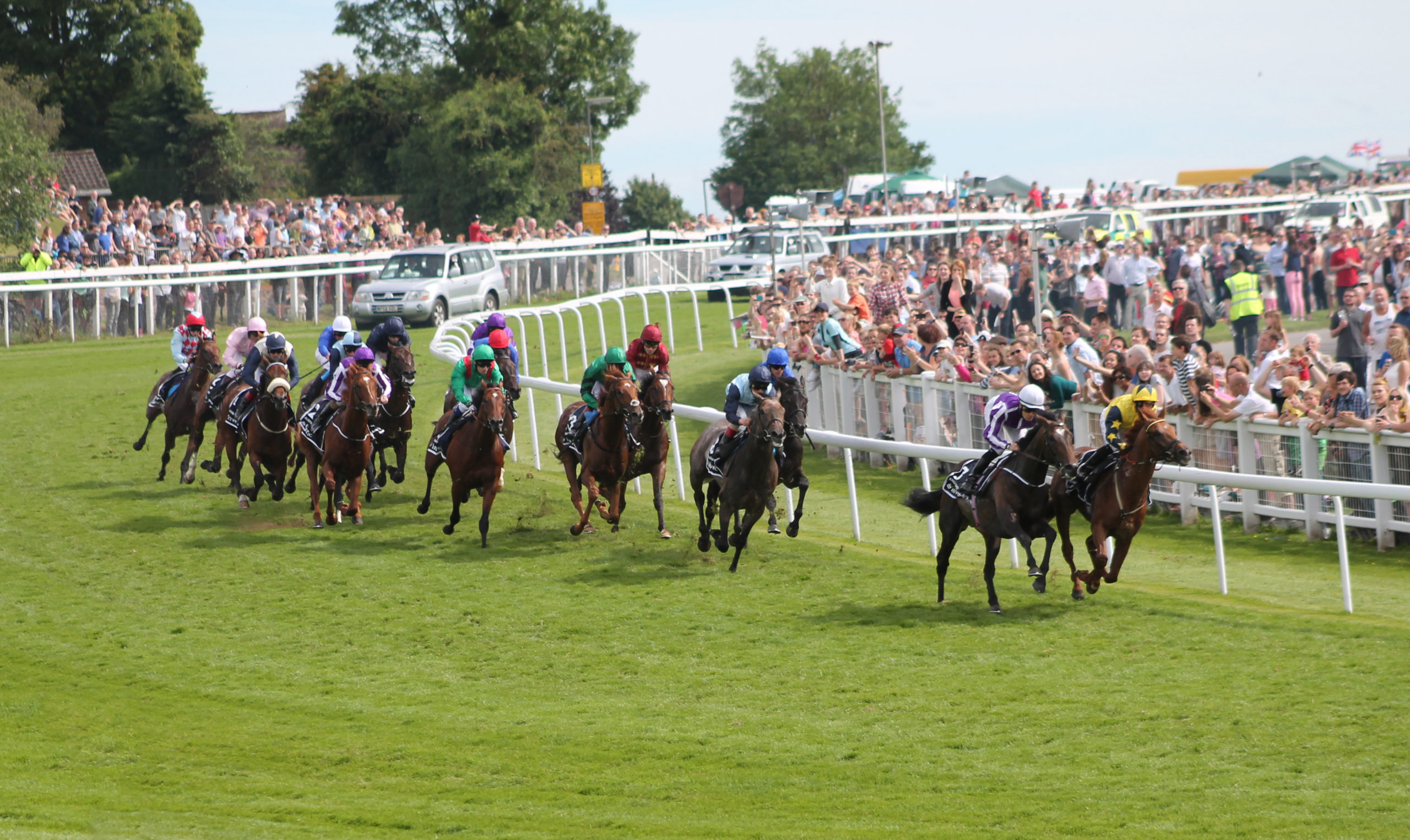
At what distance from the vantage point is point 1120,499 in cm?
898

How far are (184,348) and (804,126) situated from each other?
56012 millimetres

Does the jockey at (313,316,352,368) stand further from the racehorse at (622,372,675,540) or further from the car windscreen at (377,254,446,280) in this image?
the car windscreen at (377,254,446,280)

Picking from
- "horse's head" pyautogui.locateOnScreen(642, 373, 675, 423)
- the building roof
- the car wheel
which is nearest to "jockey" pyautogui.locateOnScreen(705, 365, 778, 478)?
"horse's head" pyautogui.locateOnScreen(642, 373, 675, 423)

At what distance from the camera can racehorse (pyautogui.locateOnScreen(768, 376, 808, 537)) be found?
33.8 ft

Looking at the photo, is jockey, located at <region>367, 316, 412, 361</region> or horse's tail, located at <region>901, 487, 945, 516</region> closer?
horse's tail, located at <region>901, 487, 945, 516</region>

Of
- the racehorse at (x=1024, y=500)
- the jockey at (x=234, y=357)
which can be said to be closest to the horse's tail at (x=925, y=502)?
the racehorse at (x=1024, y=500)

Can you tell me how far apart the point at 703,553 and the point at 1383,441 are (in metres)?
5.17

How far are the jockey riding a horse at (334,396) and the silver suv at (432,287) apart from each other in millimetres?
13009

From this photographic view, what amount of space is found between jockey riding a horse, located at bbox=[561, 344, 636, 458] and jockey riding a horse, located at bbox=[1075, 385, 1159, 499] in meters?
3.53

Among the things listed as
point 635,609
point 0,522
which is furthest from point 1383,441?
point 0,522

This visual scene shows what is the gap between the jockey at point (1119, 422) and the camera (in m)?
8.88

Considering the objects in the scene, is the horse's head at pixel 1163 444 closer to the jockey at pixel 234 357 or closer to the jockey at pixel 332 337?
the jockey at pixel 332 337

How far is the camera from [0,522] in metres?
13.0

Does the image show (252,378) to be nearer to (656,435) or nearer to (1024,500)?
(656,435)
